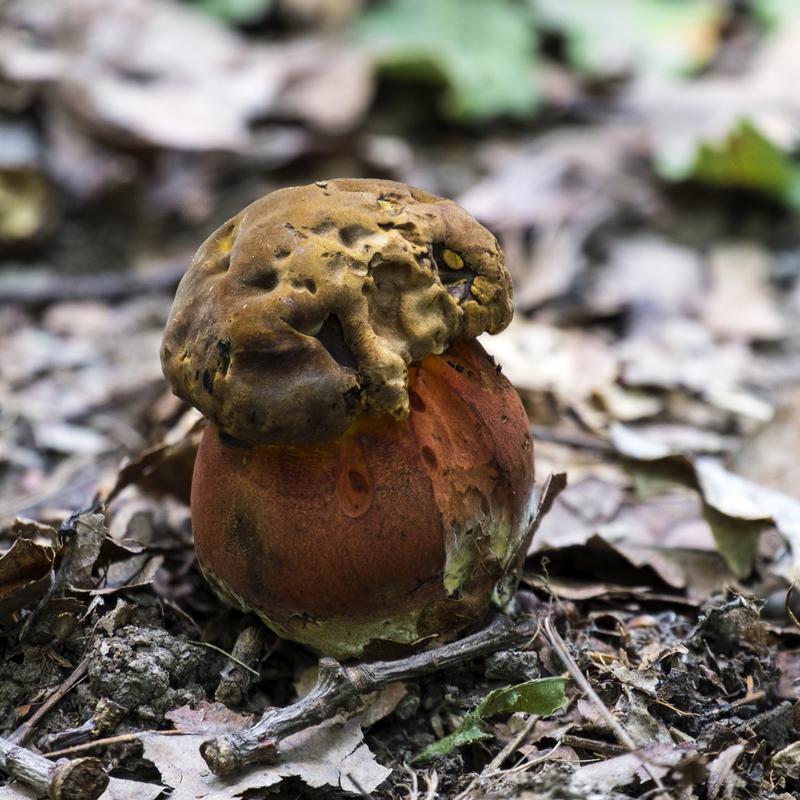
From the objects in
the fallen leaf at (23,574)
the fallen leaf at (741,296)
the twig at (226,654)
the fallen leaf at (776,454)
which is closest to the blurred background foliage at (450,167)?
the fallen leaf at (741,296)

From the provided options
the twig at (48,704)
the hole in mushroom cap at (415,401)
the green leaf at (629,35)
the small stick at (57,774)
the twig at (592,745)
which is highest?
the hole in mushroom cap at (415,401)

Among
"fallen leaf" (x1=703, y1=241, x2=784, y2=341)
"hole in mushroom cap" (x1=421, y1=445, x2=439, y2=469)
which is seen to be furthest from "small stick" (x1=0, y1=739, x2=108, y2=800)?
"fallen leaf" (x1=703, y1=241, x2=784, y2=341)

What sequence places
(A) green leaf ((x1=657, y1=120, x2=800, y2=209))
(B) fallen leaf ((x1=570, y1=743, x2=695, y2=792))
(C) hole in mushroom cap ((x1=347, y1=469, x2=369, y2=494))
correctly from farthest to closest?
(A) green leaf ((x1=657, y1=120, x2=800, y2=209))
(C) hole in mushroom cap ((x1=347, y1=469, x2=369, y2=494))
(B) fallen leaf ((x1=570, y1=743, x2=695, y2=792))

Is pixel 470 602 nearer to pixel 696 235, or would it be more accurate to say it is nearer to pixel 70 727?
pixel 70 727

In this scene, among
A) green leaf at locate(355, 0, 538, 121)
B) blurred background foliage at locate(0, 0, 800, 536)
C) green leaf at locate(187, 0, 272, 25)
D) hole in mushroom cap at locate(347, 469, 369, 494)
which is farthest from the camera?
green leaf at locate(187, 0, 272, 25)

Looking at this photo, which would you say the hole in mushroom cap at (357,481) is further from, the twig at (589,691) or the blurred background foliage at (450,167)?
the blurred background foliage at (450,167)

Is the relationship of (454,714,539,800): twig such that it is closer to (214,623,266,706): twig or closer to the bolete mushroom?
the bolete mushroom

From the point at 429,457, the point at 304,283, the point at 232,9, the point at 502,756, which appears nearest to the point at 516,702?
the point at 502,756
